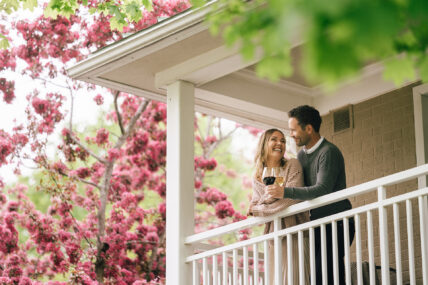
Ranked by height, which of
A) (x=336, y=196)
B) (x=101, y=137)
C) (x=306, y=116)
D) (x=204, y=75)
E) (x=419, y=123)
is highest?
(x=101, y=137)

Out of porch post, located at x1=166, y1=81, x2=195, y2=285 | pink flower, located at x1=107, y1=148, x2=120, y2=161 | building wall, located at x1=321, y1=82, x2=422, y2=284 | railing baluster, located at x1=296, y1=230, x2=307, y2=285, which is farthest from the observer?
pink flower, located at x1=107, y1=148, x2=120, y2=161

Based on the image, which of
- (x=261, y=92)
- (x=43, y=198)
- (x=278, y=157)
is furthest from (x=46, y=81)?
(x=43, y=198)

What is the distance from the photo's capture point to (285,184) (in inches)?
249

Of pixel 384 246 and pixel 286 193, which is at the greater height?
pixel 286 193

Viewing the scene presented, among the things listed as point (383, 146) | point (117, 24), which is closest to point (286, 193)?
point (383, 146)

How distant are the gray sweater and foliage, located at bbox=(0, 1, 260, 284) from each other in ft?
19.2

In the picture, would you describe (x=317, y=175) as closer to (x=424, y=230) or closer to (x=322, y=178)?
(x=322, y=178)

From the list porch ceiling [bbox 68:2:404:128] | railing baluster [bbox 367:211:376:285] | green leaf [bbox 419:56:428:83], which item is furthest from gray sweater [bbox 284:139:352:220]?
green leaf [bbox 419:56:428:83]

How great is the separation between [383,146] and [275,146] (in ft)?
7.20

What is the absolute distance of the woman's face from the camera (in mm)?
6473

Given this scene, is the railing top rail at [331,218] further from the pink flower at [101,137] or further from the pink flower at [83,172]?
the pink flower at [101,137]

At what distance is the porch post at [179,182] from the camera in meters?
7.05

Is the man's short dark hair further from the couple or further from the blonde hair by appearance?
the blonde hair

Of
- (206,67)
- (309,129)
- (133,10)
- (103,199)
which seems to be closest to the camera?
(309,129)
